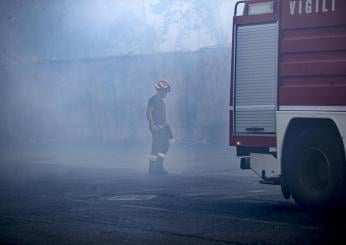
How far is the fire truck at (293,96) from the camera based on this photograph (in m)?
9.48

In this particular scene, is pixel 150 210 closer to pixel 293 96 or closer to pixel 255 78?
pixel 293 96

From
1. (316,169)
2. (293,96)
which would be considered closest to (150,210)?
(316,169)

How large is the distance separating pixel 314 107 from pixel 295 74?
579mm

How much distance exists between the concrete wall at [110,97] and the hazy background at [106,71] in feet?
0.11

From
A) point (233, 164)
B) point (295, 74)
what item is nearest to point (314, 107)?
point (295, 74)

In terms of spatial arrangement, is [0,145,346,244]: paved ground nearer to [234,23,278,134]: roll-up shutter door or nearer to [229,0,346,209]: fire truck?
[229,0,346,209]: fire truck

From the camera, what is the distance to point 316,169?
32.4ft

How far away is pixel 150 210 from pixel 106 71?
63.7 ft

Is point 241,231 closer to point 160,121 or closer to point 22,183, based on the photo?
point 22,183

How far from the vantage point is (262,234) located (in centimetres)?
768

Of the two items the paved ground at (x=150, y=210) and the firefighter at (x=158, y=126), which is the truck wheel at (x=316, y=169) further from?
the firefighter at (x=158, y=126)

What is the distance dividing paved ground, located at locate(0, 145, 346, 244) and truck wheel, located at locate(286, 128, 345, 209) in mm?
228

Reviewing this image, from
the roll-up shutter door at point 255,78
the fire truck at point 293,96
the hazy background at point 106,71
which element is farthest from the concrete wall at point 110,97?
the fire truck at point 293,96

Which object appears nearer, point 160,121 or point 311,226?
point 311,226
